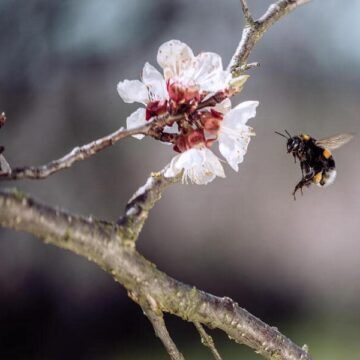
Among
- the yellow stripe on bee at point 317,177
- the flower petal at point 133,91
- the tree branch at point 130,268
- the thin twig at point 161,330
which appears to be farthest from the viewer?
the yellow stripe on bee at point 317,177

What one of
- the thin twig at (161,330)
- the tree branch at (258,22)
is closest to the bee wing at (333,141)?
the tree branch at (258,22)

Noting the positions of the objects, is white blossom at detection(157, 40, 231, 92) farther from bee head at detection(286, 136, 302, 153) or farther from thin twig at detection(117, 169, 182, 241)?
bee head at detection(286, 136, 302, 153)

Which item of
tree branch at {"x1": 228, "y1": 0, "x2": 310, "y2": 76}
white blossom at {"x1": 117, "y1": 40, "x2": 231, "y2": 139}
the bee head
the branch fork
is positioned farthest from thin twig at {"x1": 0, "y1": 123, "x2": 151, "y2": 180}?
the bee head

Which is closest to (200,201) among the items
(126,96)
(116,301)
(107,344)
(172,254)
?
(172,254)

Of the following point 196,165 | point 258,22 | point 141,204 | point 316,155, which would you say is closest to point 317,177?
point 316,155

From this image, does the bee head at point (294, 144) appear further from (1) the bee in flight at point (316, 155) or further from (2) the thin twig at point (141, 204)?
(2) the thin twig at point (141, 204)

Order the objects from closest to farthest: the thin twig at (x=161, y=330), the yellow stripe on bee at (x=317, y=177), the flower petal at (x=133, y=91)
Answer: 1. the thin twig at (x=161, y=330)
2. the flower petal at (x=133, y=91)
3. the yellow stripe on bee at (x=317, y=177)
